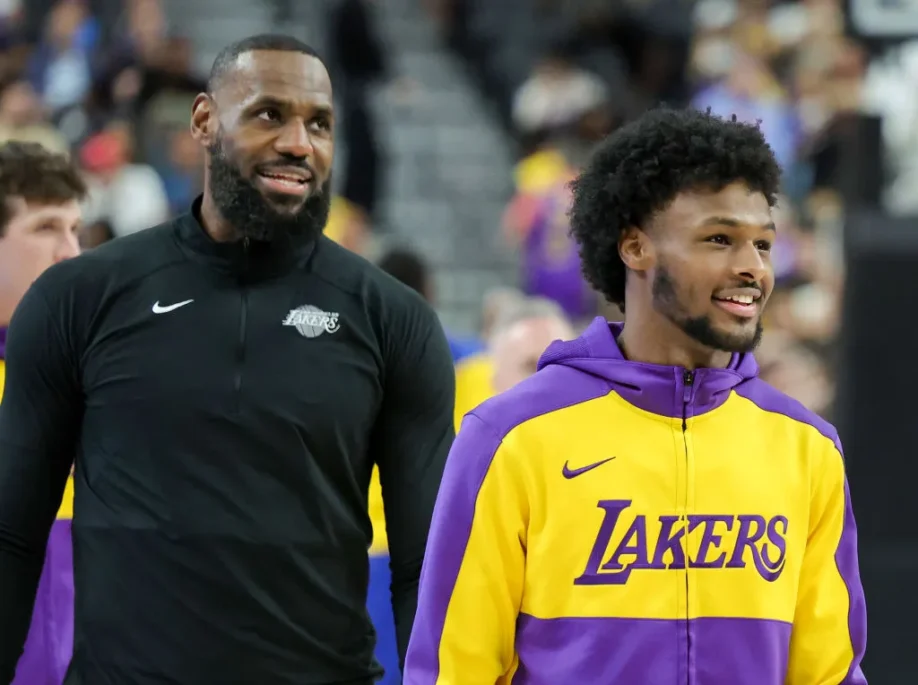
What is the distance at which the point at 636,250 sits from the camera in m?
3.43

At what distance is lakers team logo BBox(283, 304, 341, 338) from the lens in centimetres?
384

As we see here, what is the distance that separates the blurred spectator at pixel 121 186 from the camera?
12.8 meters

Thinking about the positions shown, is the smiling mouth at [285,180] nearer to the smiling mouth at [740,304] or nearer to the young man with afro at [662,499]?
the young man with afro at [662,499]

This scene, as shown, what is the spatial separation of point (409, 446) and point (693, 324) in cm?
83

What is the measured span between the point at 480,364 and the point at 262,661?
3.81m

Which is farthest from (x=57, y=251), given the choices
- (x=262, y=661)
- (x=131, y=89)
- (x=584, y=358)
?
(x=131, y=89)

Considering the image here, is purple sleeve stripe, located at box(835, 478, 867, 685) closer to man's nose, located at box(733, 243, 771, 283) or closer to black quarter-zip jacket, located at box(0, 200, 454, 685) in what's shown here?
man's nose, located at box(733, 243, 771, 283)

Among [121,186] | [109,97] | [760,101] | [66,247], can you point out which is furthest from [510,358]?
[109,97]

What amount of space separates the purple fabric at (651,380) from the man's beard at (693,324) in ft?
0.23

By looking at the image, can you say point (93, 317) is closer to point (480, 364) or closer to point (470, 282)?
point (480, 364)

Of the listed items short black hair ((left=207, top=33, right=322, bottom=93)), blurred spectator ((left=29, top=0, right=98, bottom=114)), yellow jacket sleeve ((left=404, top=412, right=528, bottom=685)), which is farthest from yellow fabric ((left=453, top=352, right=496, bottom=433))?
blurred spectator ((left=29, top=0, right=98, bottom=114))

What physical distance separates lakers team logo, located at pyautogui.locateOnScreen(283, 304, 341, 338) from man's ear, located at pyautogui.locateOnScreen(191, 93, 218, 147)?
1.38ft

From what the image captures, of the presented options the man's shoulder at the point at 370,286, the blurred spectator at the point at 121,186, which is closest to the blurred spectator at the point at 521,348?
the man's shoulder at the point at 370,286

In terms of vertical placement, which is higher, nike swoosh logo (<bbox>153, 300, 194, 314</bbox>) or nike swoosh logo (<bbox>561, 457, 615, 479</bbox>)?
nike swoosh logo (<bbox>153, 300, 194, 314</bbox>)
